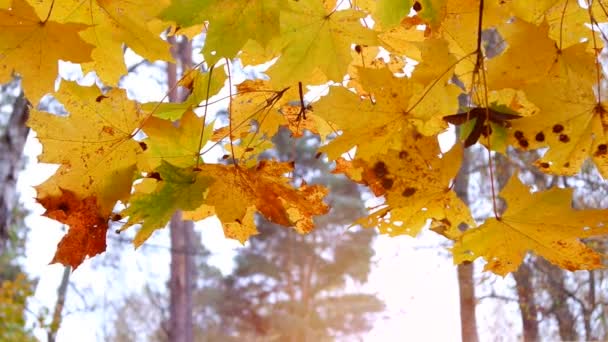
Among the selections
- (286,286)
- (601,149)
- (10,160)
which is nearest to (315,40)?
(601,149)

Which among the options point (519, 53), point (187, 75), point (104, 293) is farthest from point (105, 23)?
point (104, 293)

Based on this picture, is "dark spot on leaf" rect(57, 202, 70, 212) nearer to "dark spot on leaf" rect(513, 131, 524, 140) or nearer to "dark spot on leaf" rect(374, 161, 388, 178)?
"dark spot on leaf" rect(374, 161, 388, 178)

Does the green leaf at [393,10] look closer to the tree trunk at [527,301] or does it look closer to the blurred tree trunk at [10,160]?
the blurred tree trunk at [10,160]

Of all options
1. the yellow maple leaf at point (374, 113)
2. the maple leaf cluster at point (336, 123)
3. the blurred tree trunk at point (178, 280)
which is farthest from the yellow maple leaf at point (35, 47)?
the blurred tree trunk at point (178, 280)

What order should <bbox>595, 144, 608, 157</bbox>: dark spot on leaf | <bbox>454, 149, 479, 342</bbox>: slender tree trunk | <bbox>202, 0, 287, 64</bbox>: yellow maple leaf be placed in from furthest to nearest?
1. <bbox>454, 149, 479, 342</bbox>: slender tree trunk
2. <bbox>595, 144, 608, 157</bbox>: dark spot on leaf
3. <bbox>202, 0, 287, 64</bbox>: yellow maple leaf

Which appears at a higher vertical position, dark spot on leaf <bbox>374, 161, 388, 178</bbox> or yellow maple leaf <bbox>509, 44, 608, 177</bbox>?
yellow maple leaf <bbox>509, 44, 608, 177</bbox>

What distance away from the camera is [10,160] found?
1.96m

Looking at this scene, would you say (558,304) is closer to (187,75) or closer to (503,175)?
(503,175)

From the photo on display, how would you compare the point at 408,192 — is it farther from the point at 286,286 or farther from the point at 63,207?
the point at 286,286

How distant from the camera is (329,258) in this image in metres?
8.68

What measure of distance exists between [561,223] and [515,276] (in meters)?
4.44

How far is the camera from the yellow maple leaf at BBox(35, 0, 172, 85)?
524 mm

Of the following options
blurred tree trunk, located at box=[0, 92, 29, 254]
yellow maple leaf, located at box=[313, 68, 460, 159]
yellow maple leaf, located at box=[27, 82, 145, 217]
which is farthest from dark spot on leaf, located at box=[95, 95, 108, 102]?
blurred tree trunk, located at box=[0, 92, 29, 254]

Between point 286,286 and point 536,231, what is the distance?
846 cm
